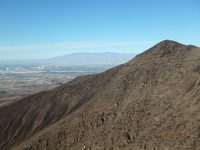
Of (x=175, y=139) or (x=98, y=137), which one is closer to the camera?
(x=175, y=139)

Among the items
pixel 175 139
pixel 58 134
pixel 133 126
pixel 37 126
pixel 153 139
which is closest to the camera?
pixel 175 139

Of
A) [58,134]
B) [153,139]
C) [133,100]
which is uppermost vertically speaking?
[133,100]

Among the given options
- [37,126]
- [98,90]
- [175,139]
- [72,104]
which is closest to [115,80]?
[98,90]

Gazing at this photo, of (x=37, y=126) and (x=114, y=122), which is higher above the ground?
(x=114, y=122)

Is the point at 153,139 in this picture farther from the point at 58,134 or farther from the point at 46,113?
the point at 46,113

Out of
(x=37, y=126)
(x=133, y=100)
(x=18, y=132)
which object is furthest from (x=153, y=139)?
(x=18, y=132)

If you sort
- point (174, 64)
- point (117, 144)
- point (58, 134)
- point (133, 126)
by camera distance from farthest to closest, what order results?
point (174, 64), point (58, 134), point (133, 126), point (117, 144)
